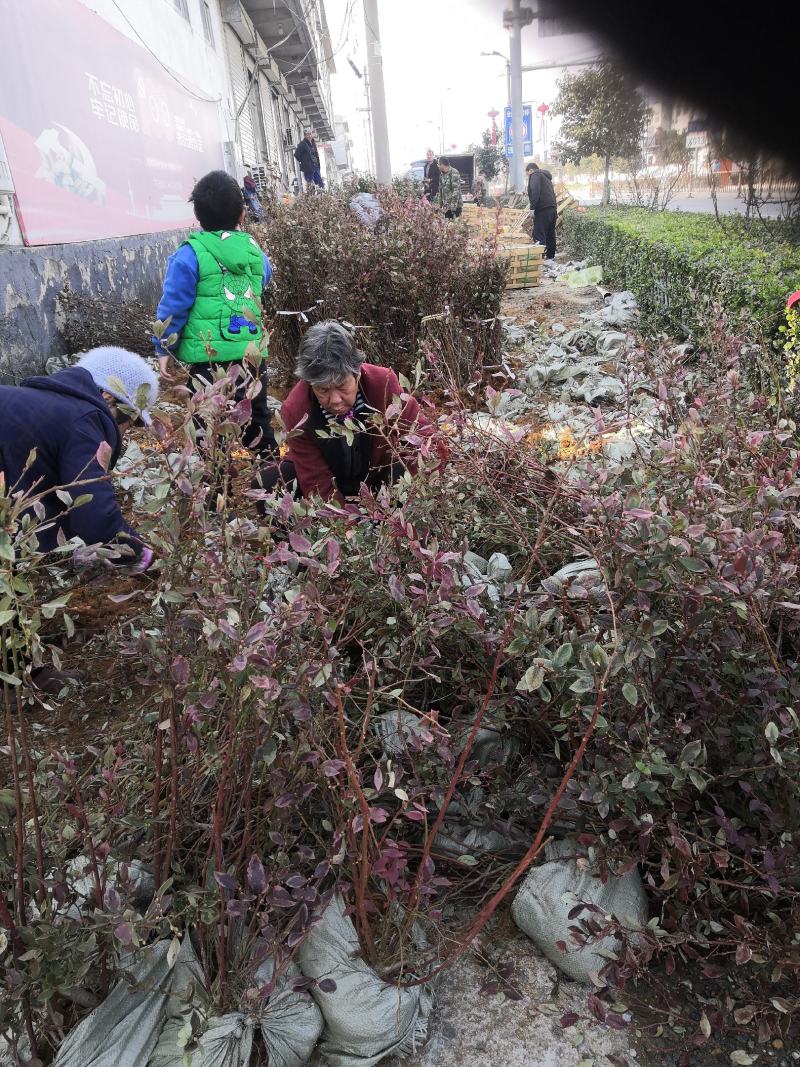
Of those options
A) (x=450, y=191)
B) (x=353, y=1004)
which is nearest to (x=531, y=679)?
(x=353, y=1004)

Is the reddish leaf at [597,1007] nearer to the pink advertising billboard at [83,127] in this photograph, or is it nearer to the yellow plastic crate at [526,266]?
the pink advertising billboard at [83,127]

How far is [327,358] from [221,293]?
3.57ft

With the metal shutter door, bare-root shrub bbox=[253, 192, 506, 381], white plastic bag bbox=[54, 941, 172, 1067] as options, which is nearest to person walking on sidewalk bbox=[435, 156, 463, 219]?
the metal shutter door

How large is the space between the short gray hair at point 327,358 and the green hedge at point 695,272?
1016mm

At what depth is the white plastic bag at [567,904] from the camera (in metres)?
1.50

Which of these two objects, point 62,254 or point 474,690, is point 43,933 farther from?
point 62,254

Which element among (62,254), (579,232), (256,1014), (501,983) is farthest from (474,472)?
(579,232)

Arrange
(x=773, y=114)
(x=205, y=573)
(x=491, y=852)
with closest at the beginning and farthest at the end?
(x=773, y=114) → (x=205, y=573) → (x=491, y=852)

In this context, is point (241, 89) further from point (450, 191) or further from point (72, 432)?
point (72, 432)

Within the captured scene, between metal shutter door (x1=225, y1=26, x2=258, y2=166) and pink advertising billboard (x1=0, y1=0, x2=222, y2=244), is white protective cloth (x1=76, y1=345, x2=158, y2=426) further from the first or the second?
metal shutter door (x1=225, y1=26, x2=258, y2=166)

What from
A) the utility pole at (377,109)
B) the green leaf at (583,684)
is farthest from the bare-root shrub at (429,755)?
the utility pole at (377,109)

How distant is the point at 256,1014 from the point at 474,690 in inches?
30.2

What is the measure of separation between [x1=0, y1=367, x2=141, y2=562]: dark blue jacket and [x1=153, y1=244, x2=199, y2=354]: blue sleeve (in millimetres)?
974

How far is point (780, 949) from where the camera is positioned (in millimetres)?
1308
